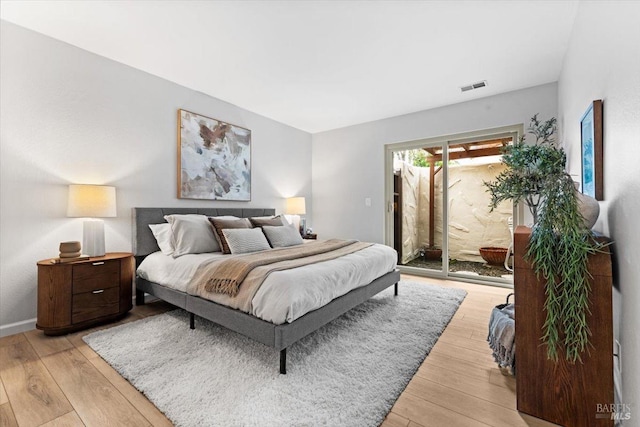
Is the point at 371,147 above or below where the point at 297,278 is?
above

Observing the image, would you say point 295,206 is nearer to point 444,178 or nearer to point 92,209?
point 444,178

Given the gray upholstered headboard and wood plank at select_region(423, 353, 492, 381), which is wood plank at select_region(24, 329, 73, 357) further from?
wood plank at select_region(423, 353, 492, 381)

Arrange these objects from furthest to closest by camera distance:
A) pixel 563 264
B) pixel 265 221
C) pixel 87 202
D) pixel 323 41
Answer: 1. pixel 265 221
2. pixel 323 41
3. pixel 87 202
4. pixel 563 264

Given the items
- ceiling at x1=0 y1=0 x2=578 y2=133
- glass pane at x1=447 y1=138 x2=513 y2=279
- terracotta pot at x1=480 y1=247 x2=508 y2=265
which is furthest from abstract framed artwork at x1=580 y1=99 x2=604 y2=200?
terracotta pot at x1=480 y1=247 x2=508 y2=265

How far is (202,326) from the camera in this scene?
253 centimetres

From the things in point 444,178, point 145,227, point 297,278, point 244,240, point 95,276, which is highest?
point 444,178

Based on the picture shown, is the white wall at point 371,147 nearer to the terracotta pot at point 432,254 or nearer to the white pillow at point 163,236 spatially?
the terracotta pot at point 432,254

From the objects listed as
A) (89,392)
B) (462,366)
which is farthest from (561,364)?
(89,392)

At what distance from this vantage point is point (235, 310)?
6.68 ft

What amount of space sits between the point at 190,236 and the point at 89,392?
1.55 metres

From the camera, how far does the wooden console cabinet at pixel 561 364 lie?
1.30 metres

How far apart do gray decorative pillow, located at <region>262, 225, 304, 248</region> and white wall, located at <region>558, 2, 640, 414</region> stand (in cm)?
282

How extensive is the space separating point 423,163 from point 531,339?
398cm

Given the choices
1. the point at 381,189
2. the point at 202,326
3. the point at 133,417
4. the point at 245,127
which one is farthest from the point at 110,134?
the point at 381,189
